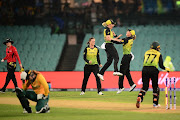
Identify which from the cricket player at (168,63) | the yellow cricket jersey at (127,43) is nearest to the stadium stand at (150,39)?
the cricket player at (168,63)

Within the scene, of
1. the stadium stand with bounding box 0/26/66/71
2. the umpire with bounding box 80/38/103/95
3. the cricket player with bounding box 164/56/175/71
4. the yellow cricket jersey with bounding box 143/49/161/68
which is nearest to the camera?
the yellow cricket jersey with bounding box 143/49/161/68

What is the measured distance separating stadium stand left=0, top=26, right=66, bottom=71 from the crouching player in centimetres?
1699

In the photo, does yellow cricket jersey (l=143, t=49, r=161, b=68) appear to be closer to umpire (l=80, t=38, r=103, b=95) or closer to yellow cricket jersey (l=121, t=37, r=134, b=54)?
yellow cricket jersey (l=121, t=37, r=134, b=54)

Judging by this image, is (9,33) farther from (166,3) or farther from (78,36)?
(166,3)

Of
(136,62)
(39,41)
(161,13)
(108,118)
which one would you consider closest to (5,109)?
(108,118)

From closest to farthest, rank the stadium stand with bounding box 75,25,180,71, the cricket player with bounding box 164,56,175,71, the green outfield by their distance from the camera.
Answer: the green outfield
the cricket player with bounding box 164,56,175,71
the stadium stand with bounding box 75,25,180,71

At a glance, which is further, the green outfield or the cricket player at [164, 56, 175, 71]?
the cricket player at [164, 56, 175, 71]

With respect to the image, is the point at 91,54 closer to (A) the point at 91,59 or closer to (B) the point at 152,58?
(A) the point at 91,59

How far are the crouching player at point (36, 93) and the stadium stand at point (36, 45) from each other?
17.0 m

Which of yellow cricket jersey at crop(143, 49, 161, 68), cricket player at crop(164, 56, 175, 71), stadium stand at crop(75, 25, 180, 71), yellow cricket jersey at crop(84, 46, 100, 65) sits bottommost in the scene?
cricket player at crop(164, 56, 175, 71)

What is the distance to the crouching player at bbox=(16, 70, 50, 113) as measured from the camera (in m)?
12.3

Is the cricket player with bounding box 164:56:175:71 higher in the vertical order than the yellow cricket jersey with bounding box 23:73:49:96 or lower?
lower

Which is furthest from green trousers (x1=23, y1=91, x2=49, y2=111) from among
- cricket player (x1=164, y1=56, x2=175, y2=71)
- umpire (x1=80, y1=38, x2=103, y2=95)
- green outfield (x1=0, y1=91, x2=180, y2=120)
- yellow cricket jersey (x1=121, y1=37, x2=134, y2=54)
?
cricket player (x1=164, y1=56, x2=175, y2=71)

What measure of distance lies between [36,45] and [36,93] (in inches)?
772
